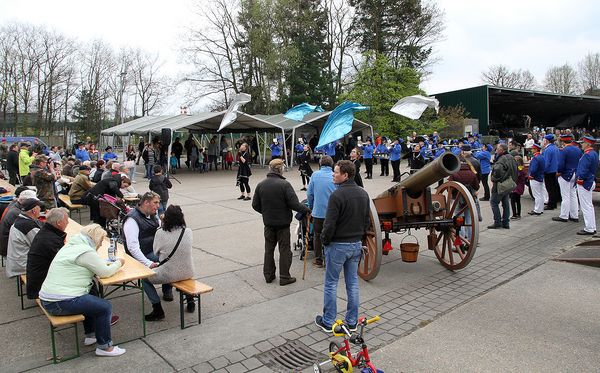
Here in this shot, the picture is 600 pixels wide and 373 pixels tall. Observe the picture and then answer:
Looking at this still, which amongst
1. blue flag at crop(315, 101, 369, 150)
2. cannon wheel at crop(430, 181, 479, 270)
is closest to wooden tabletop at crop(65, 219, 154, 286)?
cannon wheel at crop(430, 181, 479, 270)

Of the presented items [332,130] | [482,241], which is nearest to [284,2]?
[332,130]

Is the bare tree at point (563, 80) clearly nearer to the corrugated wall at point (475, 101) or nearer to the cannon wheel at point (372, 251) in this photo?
the corrugated wall at point (475, 101)

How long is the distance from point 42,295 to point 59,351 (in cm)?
63

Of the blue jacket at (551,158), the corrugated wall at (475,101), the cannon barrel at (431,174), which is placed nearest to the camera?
the cannon barrel at (431,174)

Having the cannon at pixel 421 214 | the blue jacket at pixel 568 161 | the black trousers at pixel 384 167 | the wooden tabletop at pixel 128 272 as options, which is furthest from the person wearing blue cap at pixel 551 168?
the wooden tabletop at pixel 128 272

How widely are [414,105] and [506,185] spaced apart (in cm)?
611

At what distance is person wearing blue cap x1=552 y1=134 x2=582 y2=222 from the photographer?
927cm

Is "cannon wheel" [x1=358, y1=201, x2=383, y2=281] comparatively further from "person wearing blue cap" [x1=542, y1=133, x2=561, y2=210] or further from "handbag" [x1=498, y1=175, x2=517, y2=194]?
"person wearing blue cap" [x1=542, y1=133, x2=561, y2=210]

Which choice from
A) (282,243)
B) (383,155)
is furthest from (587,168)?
(383,155)

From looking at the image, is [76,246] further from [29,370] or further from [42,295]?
[29,370]

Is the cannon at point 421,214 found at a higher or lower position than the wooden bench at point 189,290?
higher

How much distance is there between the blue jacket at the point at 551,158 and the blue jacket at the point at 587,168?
5.66ft

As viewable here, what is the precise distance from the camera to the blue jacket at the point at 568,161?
925 cm

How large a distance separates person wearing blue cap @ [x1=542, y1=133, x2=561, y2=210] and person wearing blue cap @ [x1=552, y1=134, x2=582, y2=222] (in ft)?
1.13
